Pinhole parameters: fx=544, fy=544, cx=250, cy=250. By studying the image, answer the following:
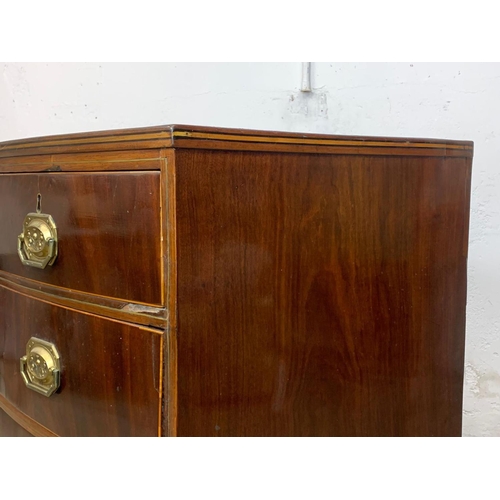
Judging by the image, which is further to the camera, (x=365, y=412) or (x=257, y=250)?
(x=365, y=412)

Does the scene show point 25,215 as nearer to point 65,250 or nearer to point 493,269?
point 65,250

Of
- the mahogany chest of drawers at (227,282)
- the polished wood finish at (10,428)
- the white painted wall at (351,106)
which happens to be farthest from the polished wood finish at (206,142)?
the polished wood finish at (10,428)

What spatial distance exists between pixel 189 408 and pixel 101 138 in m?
0.32

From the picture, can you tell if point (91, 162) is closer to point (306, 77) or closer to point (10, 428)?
point (10, 428)

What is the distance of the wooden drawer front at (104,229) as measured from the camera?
23.7 inches

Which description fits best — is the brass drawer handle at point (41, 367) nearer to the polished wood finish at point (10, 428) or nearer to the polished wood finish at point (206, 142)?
the polished wood finish at point (10, 428)

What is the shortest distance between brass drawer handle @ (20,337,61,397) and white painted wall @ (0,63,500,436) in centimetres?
71

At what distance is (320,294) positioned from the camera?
706 millimetres

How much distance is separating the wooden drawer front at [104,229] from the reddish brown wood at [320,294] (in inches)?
1.6

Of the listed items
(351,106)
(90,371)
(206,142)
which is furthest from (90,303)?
(351,106)

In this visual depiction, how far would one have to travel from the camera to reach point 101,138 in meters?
0.63
